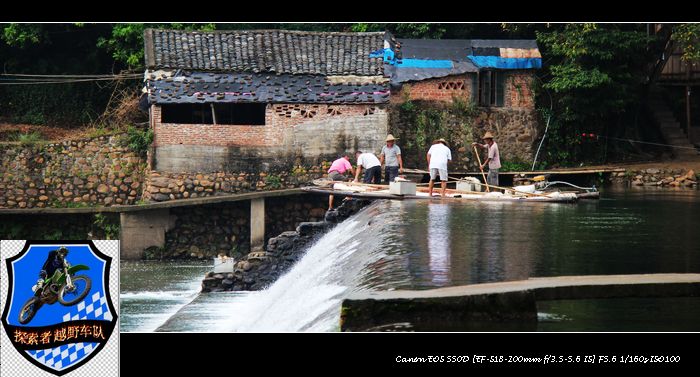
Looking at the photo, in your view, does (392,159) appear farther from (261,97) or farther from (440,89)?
(440,89)

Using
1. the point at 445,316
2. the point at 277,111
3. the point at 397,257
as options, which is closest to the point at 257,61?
the point at 277,111

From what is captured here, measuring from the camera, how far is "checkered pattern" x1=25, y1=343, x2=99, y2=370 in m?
9.58

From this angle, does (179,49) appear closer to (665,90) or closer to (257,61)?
(257,61)

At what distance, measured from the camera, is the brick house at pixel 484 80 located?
2827 cm

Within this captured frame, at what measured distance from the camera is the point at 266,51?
2602 cm

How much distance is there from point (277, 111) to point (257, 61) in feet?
3.65

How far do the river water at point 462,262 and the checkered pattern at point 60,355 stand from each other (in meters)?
2.16

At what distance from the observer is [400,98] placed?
28047 millimetres

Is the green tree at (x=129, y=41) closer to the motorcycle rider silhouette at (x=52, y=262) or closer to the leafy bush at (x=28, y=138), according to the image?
the leafy bush at (x=28, y=138)

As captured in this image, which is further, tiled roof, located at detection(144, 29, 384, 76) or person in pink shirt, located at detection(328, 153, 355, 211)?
tiled roof, located at detection(144, 29, 384, 76)

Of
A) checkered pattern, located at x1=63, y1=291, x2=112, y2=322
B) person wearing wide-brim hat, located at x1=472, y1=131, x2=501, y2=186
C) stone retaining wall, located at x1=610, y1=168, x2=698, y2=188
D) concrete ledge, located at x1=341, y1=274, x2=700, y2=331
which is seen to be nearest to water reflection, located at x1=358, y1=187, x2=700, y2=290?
concrete ledge, located at x1=341, y1=274, x2=700, y2=331

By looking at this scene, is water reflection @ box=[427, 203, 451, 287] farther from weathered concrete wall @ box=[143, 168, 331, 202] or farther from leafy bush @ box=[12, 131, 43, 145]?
leafy bush @ box=[12, 131, 43, 145]

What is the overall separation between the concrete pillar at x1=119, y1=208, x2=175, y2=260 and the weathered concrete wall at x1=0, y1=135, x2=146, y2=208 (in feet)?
3.09

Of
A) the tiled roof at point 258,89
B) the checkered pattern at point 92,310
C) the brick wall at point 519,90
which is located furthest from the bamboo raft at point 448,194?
the checkered pattern at point 92,310
